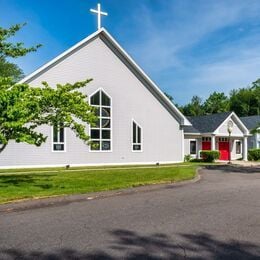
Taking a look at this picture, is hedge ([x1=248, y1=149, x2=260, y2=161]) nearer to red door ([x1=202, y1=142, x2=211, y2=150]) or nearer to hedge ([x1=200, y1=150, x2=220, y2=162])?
red door ([x1=202, y1=142, x2=211, y2=150])

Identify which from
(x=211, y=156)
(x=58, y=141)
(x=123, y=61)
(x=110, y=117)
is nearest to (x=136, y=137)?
(x=110, y=117)

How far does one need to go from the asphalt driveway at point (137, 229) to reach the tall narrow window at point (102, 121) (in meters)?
16.0

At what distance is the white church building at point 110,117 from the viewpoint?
1013 inches

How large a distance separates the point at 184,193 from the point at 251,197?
2.11 metres

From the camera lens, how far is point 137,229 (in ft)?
25.2

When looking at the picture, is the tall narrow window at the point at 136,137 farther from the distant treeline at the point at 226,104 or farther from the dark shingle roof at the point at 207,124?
the distant treeline at the point at 226,104

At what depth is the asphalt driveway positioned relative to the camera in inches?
242

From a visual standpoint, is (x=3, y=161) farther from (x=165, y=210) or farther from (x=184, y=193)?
(x=165, y=210)

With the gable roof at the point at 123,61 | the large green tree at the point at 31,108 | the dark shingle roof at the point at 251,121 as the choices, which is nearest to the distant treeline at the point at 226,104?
the dark shingle roof at the point at 251,121

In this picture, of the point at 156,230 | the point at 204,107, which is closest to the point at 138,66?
the point at 156,230

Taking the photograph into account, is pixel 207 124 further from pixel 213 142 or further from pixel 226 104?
pixel 226 104

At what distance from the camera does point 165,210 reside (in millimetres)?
9789

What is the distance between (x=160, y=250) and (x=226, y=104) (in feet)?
289

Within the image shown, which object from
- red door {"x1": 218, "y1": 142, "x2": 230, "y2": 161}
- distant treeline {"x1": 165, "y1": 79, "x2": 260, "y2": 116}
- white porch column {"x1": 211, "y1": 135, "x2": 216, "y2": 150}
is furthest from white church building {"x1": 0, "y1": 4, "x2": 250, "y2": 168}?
distant treeline {"x1": 165, "y1": 79, "x2": 260, "y2": 116}
